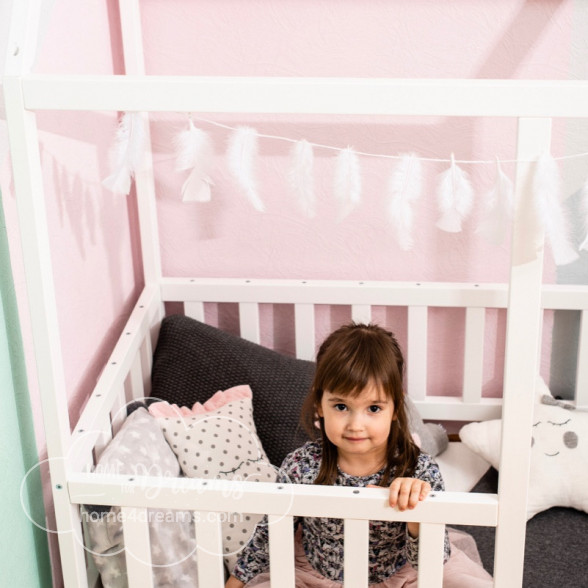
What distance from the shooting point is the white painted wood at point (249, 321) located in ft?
6.41

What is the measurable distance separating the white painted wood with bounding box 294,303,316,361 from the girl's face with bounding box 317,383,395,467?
2.03 feet

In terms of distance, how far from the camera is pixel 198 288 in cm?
194

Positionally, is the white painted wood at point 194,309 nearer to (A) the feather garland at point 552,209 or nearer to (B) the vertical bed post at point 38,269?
(B) the vertical bed post at point 38,269

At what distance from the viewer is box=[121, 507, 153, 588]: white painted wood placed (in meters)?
1.30

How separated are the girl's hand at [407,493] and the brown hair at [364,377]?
0.36ft

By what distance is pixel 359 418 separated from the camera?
1.30 m

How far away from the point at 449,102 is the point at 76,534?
85 centimetres

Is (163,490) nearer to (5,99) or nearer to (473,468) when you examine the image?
(5,99)

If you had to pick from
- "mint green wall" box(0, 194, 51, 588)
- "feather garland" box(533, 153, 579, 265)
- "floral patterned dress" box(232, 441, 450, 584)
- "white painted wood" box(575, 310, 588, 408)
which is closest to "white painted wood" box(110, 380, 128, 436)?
"mint green wall" box(0, 194, 51, 588)

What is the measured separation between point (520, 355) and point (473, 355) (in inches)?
30.7

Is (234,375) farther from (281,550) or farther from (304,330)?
(281,550)

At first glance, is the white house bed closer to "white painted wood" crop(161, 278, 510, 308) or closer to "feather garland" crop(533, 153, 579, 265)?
"feather garland" crop(533, 153, 579, 265)

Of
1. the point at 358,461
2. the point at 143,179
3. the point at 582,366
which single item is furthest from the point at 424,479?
the point at 143,179

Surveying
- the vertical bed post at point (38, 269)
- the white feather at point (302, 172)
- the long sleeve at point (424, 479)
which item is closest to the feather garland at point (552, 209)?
the white feather at point (302, 172)
